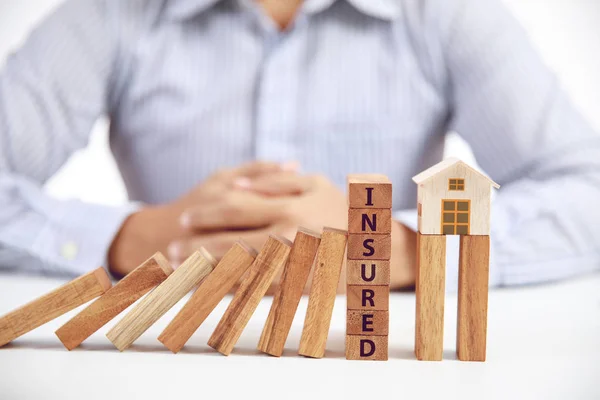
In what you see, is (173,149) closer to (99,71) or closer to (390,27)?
(99,71)

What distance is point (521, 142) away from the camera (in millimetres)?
1312

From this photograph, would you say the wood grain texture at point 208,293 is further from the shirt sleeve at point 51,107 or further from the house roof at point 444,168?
the shirt sleeve at point 51,107

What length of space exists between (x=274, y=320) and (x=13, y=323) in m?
0.26

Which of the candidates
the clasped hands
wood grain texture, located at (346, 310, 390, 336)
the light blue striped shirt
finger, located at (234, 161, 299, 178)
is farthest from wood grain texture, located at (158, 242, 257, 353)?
the light blue striped shirt

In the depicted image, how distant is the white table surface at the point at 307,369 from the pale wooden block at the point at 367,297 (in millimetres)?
52

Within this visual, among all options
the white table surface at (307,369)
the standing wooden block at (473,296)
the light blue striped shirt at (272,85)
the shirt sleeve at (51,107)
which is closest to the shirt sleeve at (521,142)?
the light blue striped shirt at (272,85)

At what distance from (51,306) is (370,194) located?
13.2 inches

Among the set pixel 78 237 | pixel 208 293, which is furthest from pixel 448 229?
pixel 78 237

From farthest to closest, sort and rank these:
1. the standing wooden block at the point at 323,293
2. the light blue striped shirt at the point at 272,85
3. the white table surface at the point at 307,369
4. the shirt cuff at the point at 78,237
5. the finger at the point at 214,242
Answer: the light blue striped shirt at the point at 272,85 → the shirt cuff at the point at 78,237 → the finger at the point at 214,242 → the standing wooden block at the point at 323,293 → the white table surface at the point at 307,369

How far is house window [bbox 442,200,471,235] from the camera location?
640 mm

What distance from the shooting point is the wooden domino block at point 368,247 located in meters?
0.65

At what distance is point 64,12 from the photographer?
1.48m

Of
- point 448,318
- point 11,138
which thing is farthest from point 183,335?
point 11,138

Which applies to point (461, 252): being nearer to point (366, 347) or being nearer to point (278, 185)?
point (366, 347)
